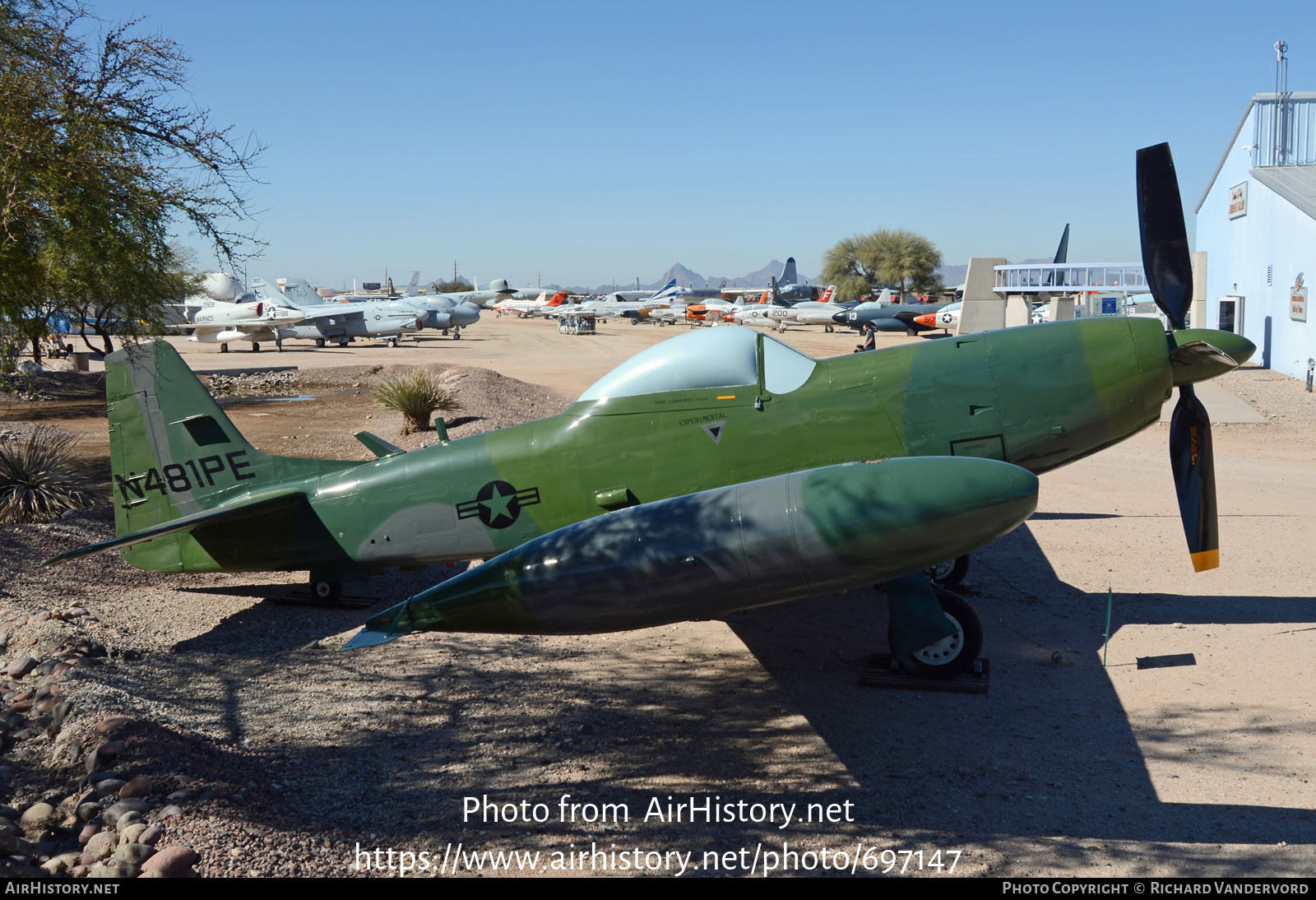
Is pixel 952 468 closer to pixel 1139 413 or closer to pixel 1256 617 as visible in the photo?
pixel 1139 413

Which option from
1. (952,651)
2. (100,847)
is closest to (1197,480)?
(952,651)

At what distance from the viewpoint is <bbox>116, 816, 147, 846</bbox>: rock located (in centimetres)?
435

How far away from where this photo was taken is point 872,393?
24.5ft

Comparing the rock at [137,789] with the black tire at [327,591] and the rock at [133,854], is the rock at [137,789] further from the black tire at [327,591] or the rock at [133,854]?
the black tire at [327,591]

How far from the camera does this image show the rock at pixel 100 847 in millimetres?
4285

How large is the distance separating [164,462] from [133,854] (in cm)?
567

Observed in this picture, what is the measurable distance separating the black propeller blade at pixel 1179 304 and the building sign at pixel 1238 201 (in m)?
31.1

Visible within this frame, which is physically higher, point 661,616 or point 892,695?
point 661,616

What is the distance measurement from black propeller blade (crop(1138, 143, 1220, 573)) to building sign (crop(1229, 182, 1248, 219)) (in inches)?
1226

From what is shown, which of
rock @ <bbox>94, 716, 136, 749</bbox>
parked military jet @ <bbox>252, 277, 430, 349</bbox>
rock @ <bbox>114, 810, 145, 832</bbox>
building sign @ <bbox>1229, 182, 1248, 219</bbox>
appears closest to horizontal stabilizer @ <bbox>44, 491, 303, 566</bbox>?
rock @ <bbox>94, 716, 136, 749</bbox>

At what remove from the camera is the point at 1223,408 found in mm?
21859
